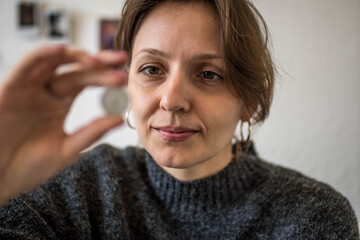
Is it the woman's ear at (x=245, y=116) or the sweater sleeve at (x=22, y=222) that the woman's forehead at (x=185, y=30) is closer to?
the woman's ear at (x=245, y=116)

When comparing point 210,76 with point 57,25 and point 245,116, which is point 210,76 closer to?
point 245,116

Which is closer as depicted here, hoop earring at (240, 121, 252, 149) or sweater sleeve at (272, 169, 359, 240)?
sweater sleeve at (272, 169, 359, 240)

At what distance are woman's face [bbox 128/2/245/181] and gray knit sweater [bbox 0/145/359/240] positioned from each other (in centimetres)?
18

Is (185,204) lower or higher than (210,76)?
lower

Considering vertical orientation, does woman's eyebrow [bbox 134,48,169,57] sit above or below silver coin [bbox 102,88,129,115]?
above

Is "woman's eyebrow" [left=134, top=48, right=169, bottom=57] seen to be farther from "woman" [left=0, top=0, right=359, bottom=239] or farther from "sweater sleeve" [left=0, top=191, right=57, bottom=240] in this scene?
"sweater sleeve" [left=0, top=191, right=57, bottom=240]

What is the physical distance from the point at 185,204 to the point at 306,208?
0.33m

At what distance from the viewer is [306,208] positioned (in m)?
0.84

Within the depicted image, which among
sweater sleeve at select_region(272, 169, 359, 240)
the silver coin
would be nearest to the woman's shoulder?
sweater sleeve at select_region(272, 169, 359, 240)

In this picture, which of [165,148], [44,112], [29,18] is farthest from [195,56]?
[29,18]

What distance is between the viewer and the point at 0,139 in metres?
0.60

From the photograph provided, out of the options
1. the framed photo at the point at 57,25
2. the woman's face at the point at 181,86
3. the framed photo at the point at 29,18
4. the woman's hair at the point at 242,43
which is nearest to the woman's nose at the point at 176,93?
the woman's face at the point at 181,86

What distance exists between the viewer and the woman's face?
0.72m

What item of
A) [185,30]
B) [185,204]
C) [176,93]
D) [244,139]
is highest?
[185,30]
